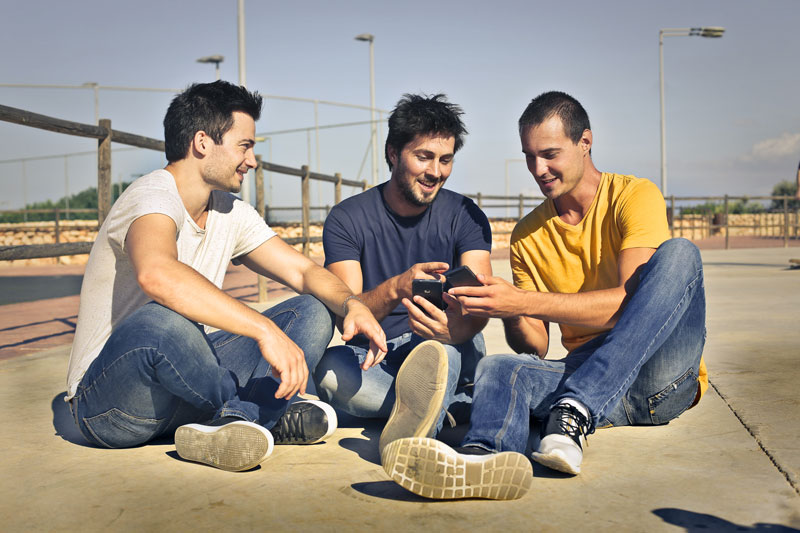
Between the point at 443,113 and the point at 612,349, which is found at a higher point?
the point at 443,113

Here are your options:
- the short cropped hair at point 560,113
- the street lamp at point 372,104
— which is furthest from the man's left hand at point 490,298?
the street lamp at point 372,104

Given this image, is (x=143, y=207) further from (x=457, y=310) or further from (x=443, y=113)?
(x=443, y=113)

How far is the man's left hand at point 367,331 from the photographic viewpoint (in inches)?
91.4

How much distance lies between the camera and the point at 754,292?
7.39 m

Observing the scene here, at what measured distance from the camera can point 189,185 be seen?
→ 8.16 ft

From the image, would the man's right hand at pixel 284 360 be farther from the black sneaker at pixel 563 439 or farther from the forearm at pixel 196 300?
the black sneaker at pixel 563 439

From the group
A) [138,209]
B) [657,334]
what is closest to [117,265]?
[138,209]

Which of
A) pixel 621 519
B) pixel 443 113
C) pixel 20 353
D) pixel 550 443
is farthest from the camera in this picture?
pixel 20 353

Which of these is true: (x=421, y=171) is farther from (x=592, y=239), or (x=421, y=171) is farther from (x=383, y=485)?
(x=383, y=485)

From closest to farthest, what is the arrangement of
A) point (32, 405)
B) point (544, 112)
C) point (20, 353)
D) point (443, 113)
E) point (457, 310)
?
point (457, 310) < point (544, 112) < point (443, 113) < point (32, 405) < point (20, 353)

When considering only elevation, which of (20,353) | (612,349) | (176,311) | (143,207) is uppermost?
(143,207)

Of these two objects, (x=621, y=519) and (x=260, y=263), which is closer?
(x=621, y=519)

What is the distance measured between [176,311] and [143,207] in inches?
13.7

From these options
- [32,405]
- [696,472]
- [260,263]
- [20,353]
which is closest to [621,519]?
[696,472]
